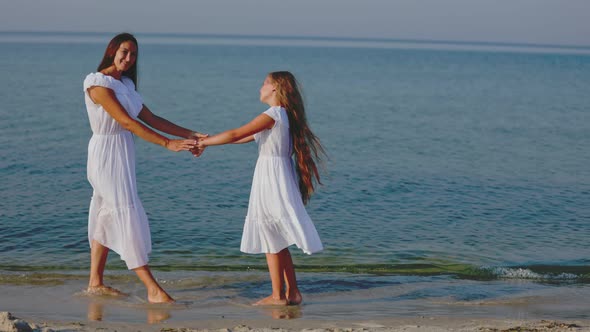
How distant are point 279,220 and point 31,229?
4.68 meters

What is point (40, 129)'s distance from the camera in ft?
62.7

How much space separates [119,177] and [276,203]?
4.22ft

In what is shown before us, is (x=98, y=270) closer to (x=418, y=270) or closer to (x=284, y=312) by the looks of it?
(x=284, y=312)

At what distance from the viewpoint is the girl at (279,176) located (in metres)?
6.53

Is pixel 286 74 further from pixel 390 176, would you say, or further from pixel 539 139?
pixel 539 139

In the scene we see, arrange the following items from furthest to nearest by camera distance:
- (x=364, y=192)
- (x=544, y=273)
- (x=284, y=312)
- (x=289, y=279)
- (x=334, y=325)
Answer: (x=364, y=192)
(x=544, y=273)
(x=289, y=279)
(x=284, y=312)
(x=334, y=325)

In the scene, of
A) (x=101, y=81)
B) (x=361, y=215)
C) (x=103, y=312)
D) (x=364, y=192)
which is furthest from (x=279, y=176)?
(x=364, y=192)

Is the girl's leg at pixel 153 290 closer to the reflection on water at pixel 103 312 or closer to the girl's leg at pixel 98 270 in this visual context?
the reflection on water at pixel 103 312

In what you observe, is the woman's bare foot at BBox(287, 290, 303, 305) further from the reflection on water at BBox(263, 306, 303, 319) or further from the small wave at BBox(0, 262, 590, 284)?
the small wave at BBox(0, 262, 590, 284)

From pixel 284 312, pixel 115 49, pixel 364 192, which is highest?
pixel 115 49

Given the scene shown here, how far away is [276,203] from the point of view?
21.5ft

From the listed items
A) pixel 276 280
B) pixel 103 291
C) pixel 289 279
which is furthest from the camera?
pixel 103 291

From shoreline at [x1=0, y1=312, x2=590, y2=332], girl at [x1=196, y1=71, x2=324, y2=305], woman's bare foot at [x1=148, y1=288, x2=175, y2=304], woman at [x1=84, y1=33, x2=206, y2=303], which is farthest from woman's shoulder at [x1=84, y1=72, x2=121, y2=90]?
shoreline at [x1=0, y1=312, x2=590, y2=332]

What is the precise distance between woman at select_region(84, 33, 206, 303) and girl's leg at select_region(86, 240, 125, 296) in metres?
0.13
